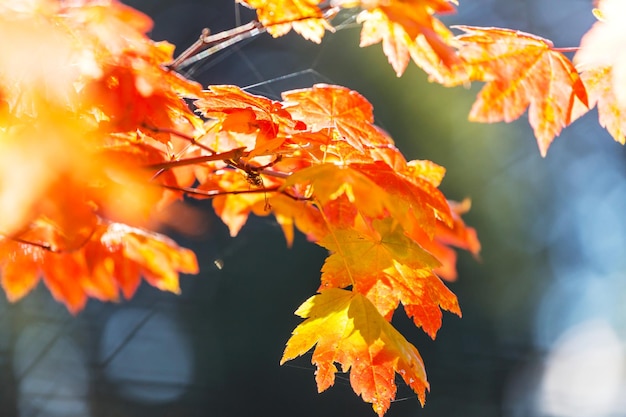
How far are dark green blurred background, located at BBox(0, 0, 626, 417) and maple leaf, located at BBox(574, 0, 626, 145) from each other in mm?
1757

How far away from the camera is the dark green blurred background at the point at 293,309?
2.53 metres

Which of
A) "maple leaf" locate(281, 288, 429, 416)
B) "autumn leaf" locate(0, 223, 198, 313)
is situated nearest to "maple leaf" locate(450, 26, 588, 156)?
"maple leaf" locate(281, 288, 429, 416)

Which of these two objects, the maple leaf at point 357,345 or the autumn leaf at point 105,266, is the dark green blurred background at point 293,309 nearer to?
the autumn leaf at point 105,266

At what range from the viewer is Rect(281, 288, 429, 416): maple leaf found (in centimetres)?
58

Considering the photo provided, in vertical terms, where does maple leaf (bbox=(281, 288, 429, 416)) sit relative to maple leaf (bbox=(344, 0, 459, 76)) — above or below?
below

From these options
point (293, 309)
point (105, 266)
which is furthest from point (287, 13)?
point (293, 309)

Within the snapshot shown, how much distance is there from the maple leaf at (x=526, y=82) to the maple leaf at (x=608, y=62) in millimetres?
26

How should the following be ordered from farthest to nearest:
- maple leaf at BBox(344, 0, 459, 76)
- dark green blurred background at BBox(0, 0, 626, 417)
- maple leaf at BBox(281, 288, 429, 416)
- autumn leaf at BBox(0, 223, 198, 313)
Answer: dark green blurred background at BBox(0, 0, 626, 417) < autumn leaf at BBox(0, 223, 198, 313) < maple leaf at BBox(281, 288, 429, 416) < maple leaf at BBox(344, 0, 459, 76)

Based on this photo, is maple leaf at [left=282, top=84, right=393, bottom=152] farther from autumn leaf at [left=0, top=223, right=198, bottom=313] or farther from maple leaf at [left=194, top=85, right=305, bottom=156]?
autumn leaf at [left=0, top=223, right=198, bottom=313]

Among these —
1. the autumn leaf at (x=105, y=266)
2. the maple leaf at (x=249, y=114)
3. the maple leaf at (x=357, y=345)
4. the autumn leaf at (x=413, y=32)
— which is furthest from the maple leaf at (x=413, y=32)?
the autumn leaf at (x=105, y=266)

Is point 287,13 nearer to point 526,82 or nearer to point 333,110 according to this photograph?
point 333,110

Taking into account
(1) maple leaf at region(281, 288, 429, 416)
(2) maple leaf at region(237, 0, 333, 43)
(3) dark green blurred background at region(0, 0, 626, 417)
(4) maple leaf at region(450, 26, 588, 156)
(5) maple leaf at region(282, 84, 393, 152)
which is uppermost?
(2) maple leaf at region(237, 0, 333, 43)

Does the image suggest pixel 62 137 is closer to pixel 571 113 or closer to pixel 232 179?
pixel 232 179

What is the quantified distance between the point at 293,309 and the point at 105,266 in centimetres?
173
